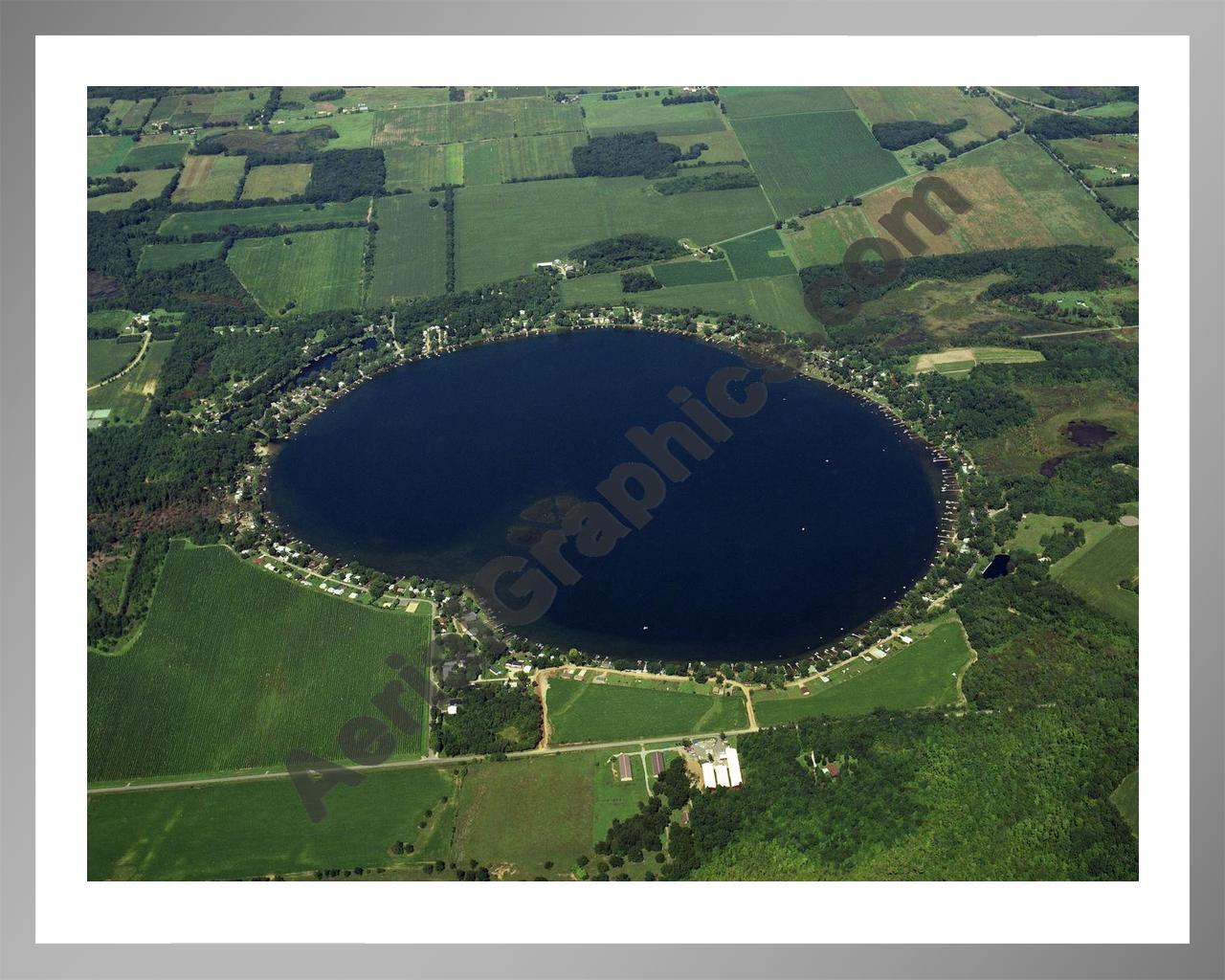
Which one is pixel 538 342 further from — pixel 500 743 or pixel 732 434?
pixel 500 743

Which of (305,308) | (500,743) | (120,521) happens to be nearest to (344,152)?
(305,308)

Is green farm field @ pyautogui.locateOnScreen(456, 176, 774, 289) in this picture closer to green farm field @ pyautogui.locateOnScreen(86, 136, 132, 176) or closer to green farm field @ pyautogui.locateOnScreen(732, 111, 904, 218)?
green farm field @ pyautogui.locateOnScreen(732, 111, 904, 218)

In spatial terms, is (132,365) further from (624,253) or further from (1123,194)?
(1123,194)

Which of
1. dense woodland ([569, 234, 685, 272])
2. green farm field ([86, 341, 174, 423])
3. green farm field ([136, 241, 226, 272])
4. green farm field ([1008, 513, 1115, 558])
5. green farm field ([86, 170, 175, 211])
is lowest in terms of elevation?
green farm field ([1008, 513, 1115, 558])

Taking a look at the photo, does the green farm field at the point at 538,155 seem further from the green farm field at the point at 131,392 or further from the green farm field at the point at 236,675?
the green farm field at the point at 236,675

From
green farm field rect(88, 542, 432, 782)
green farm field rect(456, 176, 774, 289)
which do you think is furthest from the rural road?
green farm field rect(88, 542, 432, 782)

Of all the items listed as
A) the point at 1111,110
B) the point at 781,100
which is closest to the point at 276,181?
the point at 781,100
